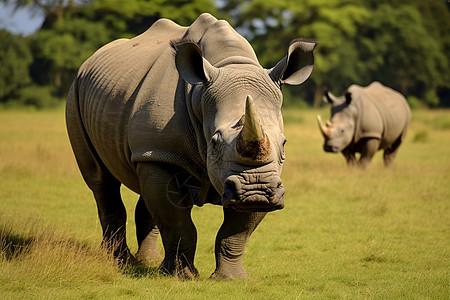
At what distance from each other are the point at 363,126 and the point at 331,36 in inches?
1426

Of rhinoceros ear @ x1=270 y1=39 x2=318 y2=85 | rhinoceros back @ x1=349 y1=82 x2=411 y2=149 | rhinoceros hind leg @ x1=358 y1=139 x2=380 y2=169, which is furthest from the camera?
rhinoceros back @ x1=349 y1=82 x2=411 y2=149

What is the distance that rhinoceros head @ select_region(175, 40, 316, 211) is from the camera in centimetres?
420

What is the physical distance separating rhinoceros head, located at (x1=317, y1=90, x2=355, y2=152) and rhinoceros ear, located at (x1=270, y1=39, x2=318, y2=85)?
8.29m

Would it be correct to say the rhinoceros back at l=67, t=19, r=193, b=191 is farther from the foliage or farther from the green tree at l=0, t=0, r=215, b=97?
the foliage

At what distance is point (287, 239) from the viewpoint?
24.0 feet

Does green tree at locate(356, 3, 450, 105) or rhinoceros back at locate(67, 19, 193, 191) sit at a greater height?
rhinoceros back at locate(67, 19, 193, 191)

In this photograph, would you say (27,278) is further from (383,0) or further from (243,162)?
(383,0)

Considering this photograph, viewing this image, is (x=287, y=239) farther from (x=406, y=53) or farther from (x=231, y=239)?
(x=406, y=53)

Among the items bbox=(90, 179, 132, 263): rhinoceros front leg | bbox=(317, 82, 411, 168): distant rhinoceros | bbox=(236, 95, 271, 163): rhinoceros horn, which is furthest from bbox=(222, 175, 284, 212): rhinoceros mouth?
bbox=(317, 82, 411, 168): distant rhinoceros

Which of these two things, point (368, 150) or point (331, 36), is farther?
point (331, 36)

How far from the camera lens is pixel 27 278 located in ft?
16.3

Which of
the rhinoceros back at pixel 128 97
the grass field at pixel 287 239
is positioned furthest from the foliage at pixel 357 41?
the rhinoceros back at pixel 128 97

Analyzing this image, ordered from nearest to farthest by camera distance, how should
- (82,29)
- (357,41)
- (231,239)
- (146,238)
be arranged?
(231,239) < (146,238) < (82,29) < (357,41)

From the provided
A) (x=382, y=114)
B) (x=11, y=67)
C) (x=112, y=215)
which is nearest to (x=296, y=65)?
(x=112, y=215)
